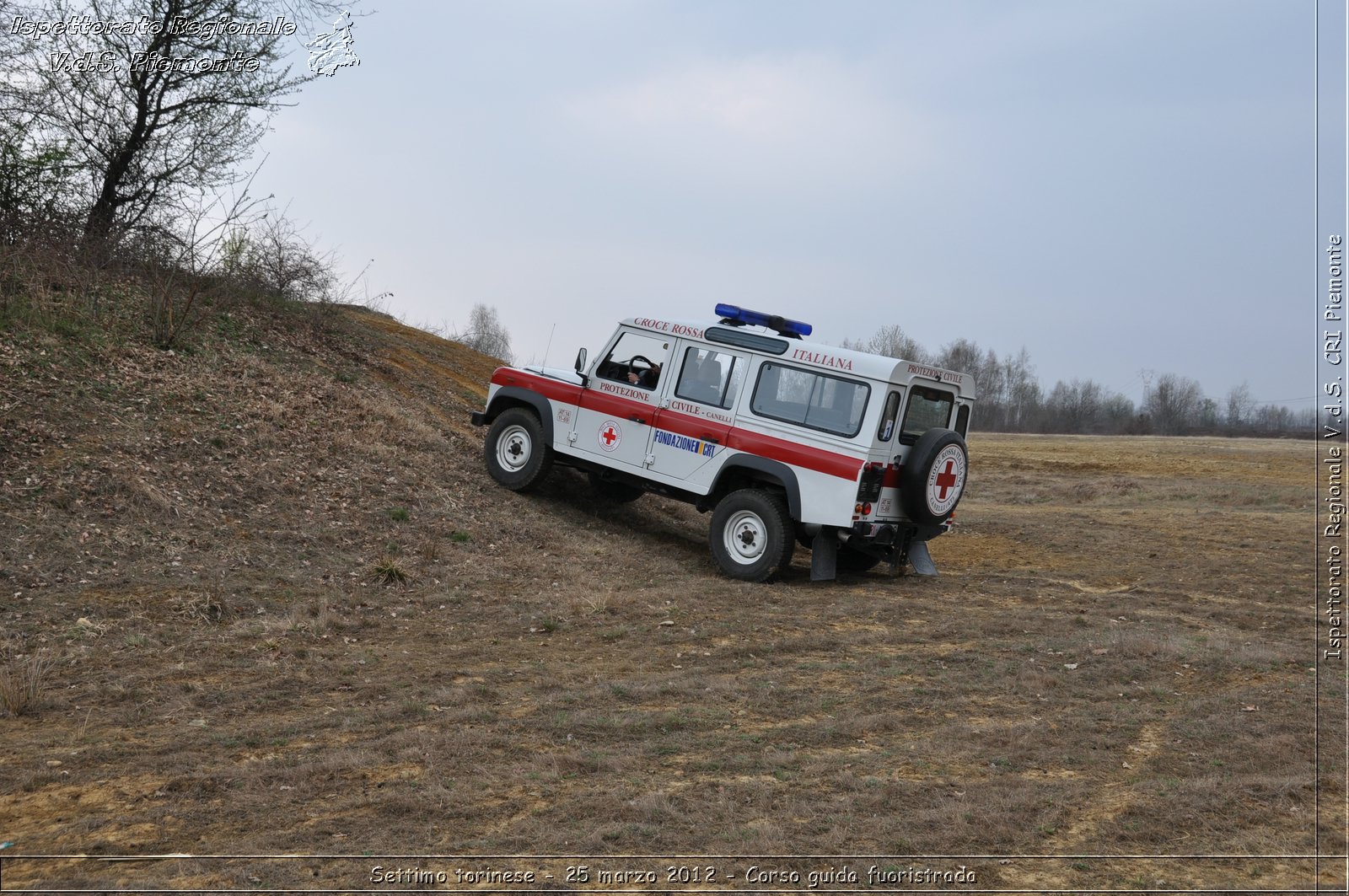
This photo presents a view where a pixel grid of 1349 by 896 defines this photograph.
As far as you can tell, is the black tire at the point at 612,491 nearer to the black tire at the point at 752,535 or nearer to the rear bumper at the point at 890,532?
the black tire at the point at 752,535

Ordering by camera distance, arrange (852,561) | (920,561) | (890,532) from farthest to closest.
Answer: (852,561) < (920,561) < (890,532)

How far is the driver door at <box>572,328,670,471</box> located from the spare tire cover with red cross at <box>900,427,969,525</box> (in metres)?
2.95

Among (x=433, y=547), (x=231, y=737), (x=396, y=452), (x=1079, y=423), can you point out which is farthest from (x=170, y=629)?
(x=1079, y=423)

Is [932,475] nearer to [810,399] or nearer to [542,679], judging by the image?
[810,399]

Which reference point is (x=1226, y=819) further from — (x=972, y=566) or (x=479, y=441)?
(x=479, y=441)

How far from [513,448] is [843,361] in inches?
183

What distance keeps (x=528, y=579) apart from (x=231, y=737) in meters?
4.55

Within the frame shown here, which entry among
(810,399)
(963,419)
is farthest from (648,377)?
(963,419)

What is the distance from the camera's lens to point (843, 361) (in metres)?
10.1

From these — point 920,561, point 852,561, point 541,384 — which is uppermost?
point 541,384

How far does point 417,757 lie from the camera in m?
5.08

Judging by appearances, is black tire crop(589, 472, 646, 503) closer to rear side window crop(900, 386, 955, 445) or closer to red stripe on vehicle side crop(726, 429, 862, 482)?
red stripe on vehicle side crop(726, 429, 862, 482)

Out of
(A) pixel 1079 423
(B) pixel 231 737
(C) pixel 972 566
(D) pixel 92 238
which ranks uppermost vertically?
(A) pixel 1079 423

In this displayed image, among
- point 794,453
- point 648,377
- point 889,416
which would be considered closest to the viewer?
point 889,416
